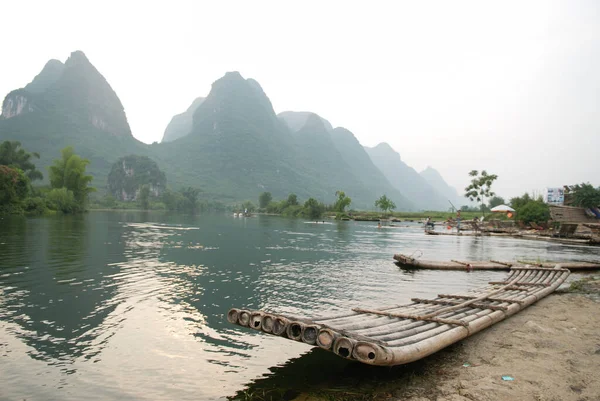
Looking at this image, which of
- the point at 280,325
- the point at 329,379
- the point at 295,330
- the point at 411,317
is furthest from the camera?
the point at 411,317

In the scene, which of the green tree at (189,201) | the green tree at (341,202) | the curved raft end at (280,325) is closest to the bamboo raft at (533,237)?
the curved raft end at (280,325)

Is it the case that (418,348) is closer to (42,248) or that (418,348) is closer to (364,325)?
(364,325)

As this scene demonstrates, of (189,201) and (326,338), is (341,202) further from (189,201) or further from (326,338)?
(326,338)

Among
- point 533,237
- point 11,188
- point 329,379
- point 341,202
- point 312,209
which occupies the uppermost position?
point 341,202

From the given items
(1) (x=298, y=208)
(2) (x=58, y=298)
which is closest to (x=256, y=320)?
(2) (x=58, y=298)

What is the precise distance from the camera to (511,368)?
7.29m

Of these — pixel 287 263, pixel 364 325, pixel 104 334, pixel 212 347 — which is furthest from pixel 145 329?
pixel 287 263

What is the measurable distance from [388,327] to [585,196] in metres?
55.5

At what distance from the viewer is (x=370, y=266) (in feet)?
79.3

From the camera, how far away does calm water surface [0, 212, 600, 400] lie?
293 inches

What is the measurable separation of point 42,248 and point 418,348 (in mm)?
27256

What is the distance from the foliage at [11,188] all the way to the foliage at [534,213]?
91409 millimetres

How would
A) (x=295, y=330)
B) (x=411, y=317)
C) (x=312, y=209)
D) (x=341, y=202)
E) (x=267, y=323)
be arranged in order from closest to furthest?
(x=295, y=330)
(x=267, y=323)
(x=411, y=317)
(x=312, y=209)
(x=341, y=202)

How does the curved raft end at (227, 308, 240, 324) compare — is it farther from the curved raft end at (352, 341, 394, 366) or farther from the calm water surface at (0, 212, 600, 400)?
the curved raft end at (352, 341, 394, 366)
